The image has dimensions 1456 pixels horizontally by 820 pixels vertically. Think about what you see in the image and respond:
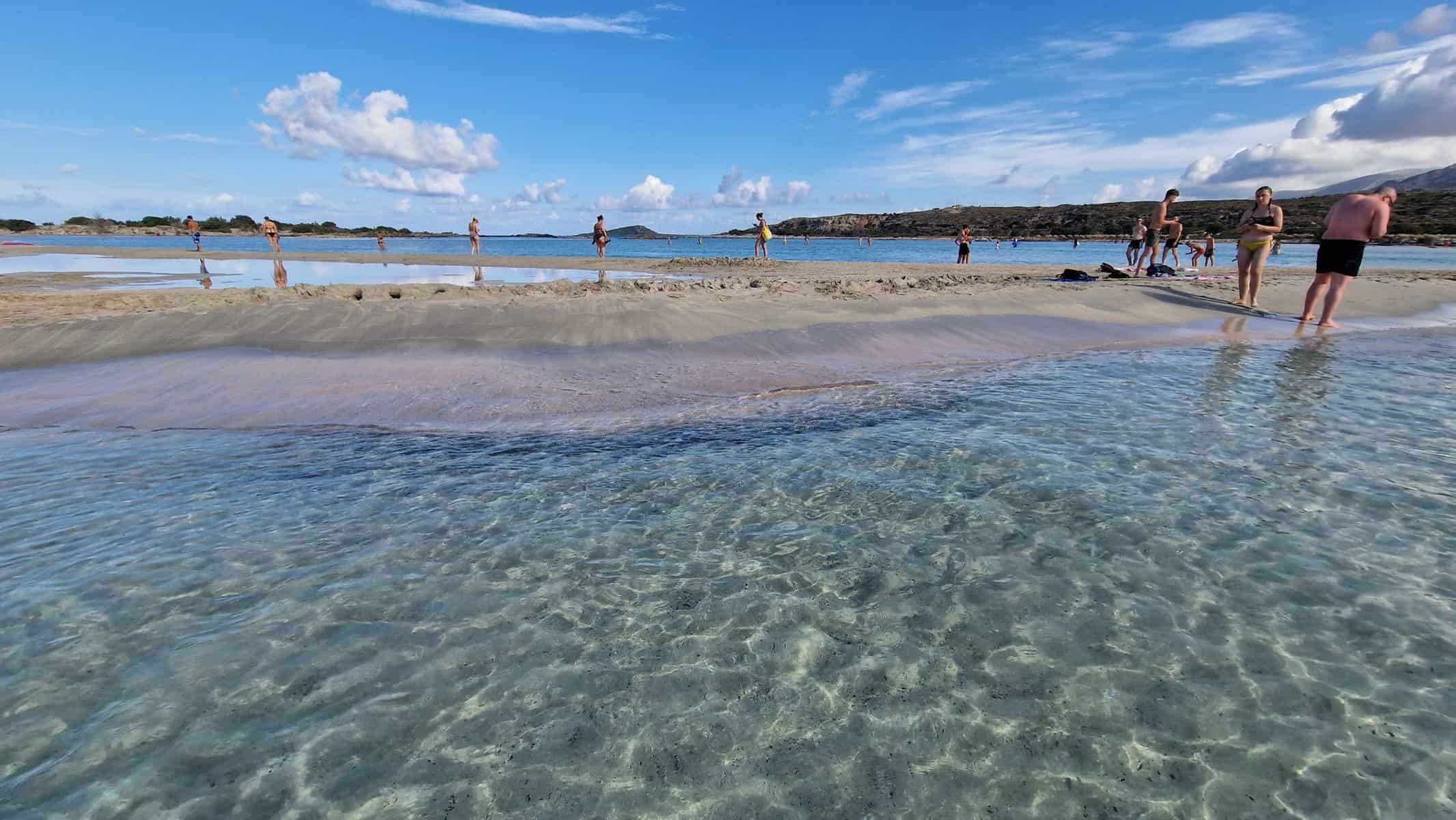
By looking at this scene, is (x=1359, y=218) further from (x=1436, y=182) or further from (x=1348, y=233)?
(x=1436, y=182)

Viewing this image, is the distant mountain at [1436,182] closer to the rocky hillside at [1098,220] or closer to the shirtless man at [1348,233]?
the rocky hillside at [1098,220]

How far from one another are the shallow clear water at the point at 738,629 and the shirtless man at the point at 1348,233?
797 cm

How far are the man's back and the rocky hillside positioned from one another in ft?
179

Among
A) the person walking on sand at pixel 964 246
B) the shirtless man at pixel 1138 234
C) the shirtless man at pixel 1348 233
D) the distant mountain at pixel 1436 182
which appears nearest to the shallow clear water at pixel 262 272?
the person walking on sand at pixel 964 246

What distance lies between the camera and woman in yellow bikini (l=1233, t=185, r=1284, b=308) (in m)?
13.5

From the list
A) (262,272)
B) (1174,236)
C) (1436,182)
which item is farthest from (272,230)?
(1436,182)

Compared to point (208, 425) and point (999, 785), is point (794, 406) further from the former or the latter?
point (208, 425)

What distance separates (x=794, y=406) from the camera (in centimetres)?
799

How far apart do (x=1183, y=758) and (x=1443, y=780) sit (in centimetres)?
94

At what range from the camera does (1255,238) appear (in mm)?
14078

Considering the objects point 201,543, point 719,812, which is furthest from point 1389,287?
point 201,543

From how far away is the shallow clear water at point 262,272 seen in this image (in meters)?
22.0

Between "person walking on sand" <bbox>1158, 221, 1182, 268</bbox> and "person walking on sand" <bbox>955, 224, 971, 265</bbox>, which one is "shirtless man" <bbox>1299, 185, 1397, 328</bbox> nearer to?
"person walking on sand" <bbox>1158, 221, 1182, 268</bbox>

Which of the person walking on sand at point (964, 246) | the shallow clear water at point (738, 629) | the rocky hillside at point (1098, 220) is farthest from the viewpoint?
the rocky hillside at point (1098, 220)
